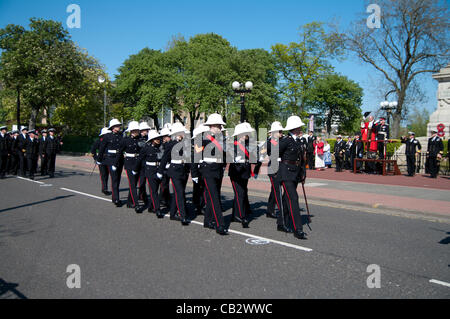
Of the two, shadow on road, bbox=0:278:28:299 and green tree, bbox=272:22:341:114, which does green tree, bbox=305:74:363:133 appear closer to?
green tree, bbox=272:22:341:114

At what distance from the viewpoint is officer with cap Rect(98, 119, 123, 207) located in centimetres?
977

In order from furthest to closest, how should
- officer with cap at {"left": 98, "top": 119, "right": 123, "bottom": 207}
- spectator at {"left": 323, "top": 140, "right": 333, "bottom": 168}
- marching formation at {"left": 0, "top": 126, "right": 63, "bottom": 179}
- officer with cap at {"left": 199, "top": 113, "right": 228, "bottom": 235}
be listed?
spectator at {"left": 323, "top": 140, "right": 333, "bottom": 168} → marching formation at {"left": 0, "top": 126, "right": 63, "bottom": 179} → officer with cap at {"left": 98, "top": 119, "right": 123, "bottom": 207} → officer with cap at {"left": 199, "top": 113, "right": 228, "bottom": 235}

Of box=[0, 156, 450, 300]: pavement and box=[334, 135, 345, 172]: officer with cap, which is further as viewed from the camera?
box=[334, 135, 345, 172]: officer with cap

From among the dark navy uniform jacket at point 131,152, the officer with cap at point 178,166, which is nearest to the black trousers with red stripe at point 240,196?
the officer with cap at point 178,166

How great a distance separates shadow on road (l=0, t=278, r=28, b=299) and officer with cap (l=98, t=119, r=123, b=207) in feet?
17.4

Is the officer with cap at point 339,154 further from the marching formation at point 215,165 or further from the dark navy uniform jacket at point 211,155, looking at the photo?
the dark navy uniform jacket at point 211,155

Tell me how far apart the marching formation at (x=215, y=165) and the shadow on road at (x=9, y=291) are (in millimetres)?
3515

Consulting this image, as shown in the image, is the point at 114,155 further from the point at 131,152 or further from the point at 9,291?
the point at 9,291

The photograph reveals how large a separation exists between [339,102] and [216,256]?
65.0m

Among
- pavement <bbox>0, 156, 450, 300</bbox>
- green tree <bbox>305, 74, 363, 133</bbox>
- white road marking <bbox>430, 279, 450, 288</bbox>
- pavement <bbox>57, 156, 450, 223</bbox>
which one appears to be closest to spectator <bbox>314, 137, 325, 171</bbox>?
pavement <bbox>57, 156, 450, 223</bbox>

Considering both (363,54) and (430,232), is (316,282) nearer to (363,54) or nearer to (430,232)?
(430,232)

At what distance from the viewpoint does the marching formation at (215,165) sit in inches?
270
